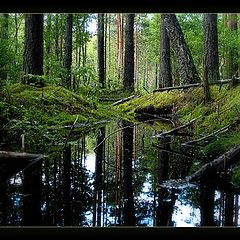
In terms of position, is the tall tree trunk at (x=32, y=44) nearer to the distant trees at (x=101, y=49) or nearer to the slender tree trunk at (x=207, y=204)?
the distant trees at (x=101, y=49)

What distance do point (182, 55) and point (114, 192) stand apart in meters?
4.68

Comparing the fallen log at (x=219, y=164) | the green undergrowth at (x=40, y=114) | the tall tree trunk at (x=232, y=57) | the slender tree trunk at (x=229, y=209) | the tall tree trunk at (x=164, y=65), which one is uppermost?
the tall tree trunk at (x=232, y=57)

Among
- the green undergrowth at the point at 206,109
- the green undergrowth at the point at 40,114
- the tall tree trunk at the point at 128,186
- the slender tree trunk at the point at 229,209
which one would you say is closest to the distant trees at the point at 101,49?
the green undergrowth at the point at 40,114

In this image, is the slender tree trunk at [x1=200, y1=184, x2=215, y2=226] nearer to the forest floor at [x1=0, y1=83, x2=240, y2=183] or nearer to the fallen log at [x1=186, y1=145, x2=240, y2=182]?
the fallen log at [x1=186, y1=145, x2=240, y2=182]

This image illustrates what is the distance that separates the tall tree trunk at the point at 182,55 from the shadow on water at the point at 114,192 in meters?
3.10

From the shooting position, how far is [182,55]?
6.47 meters

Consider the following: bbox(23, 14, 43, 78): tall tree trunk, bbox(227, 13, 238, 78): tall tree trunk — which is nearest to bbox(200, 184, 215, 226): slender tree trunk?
bbox(23, 14, 43, 78): tall tree trunk

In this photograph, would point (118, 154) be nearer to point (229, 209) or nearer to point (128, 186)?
point (128, 186)

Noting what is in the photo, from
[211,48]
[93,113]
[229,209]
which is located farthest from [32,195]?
[211,48]

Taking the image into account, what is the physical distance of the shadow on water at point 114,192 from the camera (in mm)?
1791
